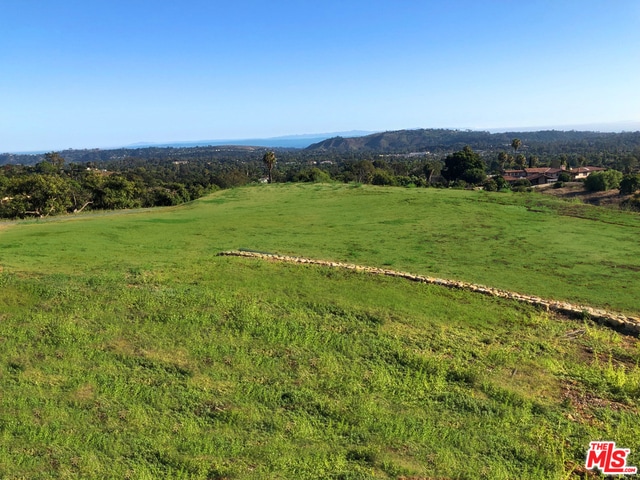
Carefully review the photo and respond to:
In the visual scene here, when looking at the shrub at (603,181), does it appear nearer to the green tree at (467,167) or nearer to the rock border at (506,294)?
the green tree at (467,167)

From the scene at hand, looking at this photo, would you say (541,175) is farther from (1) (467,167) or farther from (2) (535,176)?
(1) (467,167)

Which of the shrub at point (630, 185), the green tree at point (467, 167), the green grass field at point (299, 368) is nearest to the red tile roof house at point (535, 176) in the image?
the green tree at point (467, 167)

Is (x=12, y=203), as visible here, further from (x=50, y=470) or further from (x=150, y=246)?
(x=50, y=470)

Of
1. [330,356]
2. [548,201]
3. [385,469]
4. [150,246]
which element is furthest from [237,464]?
[548,201]

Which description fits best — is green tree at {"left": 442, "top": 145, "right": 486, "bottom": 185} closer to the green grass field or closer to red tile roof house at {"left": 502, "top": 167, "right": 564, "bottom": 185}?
red tile roof house at {"left": 502, "top": 167, "right": 564, "bottom": 185}

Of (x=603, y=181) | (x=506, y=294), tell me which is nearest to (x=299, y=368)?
(x=506, y=294)
